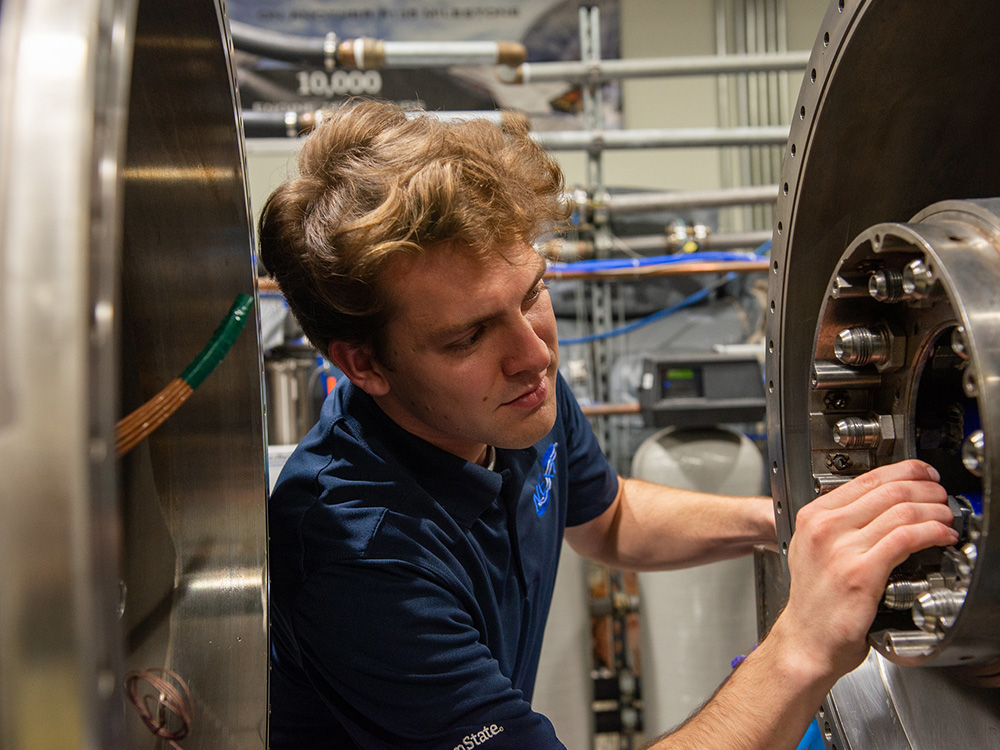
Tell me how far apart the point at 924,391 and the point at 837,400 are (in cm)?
6

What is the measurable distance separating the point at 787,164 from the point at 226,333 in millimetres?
441

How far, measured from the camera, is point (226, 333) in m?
0.62

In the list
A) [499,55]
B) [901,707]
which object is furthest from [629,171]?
[901,707]

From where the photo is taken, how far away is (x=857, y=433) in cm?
66

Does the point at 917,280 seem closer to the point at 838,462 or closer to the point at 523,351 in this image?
the point at 838,462

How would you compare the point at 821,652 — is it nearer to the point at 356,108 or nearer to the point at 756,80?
the point at 356,108

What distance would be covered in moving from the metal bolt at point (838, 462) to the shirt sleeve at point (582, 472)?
1.43 ft

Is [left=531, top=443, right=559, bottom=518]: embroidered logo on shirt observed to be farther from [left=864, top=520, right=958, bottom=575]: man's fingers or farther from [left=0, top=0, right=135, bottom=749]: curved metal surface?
[left=0, top=0, right=135, bottom=749]: curved metal surface

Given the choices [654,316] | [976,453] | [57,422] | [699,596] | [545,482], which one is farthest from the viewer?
[654,316]

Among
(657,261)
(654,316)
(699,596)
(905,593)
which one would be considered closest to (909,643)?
(905,593)

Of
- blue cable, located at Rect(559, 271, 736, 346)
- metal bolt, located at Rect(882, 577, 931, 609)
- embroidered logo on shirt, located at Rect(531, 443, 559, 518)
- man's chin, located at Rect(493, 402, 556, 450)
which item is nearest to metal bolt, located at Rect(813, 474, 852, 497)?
metal bolt, located at Rect(882, 577, 931, 609)

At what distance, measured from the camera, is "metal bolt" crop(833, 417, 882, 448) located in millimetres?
654

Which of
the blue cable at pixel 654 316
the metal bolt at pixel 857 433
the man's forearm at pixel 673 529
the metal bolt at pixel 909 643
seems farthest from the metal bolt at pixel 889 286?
the blue cable at pixel 654 316

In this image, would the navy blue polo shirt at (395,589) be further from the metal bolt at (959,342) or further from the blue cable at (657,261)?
the blue cable at (657,261)
